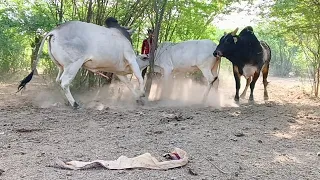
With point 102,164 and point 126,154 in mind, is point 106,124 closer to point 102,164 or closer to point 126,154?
point 126,154

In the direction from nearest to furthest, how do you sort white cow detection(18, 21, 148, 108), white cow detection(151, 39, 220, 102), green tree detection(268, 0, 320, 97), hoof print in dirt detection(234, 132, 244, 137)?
hoof print in dirt detection(234, 132, 244, 137)
white cow detection(18, 21, 148, 108)
green tree detection(268, 0, 320, 97)
white cow detection(151, 39, 220, 102)

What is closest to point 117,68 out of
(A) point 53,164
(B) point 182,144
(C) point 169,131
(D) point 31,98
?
(D) point 31,98

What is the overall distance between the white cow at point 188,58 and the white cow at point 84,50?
1.59 meters

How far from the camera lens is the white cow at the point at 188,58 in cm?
926

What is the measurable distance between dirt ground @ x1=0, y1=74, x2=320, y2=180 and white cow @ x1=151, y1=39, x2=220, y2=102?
1576 millimetres

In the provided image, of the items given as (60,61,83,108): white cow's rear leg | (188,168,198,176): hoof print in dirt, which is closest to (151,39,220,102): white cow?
(60,61,83,108): white cow's rear leg

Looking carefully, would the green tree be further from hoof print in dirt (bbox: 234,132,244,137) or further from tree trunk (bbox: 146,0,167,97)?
Result: hoof print in dirt (bbox: 234,132,244,137)

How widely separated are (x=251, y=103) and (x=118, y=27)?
320cm

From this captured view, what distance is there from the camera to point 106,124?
5648 mm

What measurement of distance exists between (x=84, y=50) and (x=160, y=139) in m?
2.96

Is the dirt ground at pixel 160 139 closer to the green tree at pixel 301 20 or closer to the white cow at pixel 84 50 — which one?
the white cow at pixel 84 50

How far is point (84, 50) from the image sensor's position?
7113mm

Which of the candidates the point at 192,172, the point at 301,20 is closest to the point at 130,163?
the point at 192,172

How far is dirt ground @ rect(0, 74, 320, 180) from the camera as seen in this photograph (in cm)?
356
